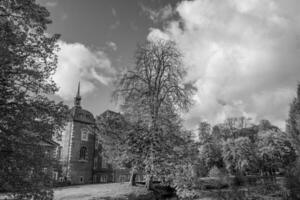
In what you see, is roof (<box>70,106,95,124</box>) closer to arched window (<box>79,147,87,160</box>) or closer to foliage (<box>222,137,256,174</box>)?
arched window (<box>79,147,87,160</box>)

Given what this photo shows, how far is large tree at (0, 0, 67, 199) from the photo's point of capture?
8.30m

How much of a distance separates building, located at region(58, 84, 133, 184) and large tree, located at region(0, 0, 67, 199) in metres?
26.9

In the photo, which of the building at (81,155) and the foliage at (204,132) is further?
the foliage at (204,132)

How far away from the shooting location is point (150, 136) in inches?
796

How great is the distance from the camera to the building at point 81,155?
118 ft

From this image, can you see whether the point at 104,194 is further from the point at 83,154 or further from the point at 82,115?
the point at 82,115

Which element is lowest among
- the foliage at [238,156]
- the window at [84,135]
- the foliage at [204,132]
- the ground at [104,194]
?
the ground at [104,194]

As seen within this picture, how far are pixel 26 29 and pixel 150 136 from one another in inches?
531

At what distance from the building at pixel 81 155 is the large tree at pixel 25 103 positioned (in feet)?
88.1

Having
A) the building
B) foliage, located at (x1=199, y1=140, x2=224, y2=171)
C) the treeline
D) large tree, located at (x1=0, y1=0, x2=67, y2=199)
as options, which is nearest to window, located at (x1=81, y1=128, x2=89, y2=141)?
the building

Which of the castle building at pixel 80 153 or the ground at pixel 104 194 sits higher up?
the castle building at pixel 80 153

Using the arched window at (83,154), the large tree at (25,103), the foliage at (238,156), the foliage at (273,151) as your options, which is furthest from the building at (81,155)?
the foliage at (273,151)

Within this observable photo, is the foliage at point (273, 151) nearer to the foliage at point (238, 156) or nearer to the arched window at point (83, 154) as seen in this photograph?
the foliage at point (238, 156)

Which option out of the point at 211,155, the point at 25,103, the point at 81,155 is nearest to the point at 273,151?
the point at 211,155
